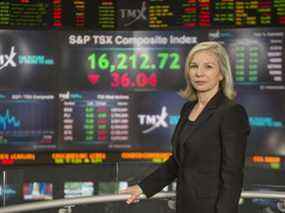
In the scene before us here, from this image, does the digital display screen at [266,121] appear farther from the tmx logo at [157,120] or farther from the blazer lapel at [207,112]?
the blazer lapel at [207,112]

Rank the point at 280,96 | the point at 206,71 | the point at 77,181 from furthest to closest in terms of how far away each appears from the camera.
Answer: the point at 77,181
the point at 280,96
the point at 206,71

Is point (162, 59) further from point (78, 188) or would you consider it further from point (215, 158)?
point (215, 158)

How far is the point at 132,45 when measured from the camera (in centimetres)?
432

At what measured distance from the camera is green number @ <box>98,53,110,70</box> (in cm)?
432

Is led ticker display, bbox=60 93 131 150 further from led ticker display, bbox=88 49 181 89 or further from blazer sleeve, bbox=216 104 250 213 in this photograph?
blazer sleeve, bbox=216 104 250 213

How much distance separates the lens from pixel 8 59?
4.26 meters

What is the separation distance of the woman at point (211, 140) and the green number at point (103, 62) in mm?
2571

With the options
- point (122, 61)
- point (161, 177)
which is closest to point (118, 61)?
point (122, 61)

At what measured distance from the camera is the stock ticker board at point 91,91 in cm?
427

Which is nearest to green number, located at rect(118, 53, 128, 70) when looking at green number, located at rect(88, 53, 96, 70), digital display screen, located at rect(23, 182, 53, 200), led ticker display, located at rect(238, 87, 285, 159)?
green number, located at rect(88, 53, 96, 70)

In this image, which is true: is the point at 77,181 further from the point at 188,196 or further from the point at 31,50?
the point at 188,196

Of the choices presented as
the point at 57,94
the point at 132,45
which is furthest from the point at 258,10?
the point at 57,94

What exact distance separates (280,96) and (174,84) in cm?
80

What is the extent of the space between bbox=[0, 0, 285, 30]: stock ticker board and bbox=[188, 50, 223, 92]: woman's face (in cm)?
262
